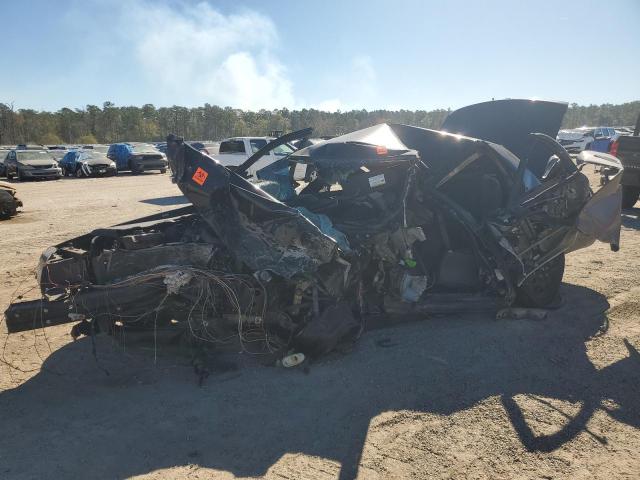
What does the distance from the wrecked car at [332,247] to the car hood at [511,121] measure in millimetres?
2036

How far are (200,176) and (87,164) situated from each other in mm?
23876

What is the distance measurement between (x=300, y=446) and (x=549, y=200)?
3.40 metres

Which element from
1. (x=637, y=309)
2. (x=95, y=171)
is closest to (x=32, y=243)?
(x=637, y=309)

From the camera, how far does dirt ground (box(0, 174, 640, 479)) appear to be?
2.77 metres

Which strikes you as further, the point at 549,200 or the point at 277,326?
the point at 549,200

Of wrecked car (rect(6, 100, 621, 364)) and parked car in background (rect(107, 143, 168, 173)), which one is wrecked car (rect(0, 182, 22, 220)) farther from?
parked car in background (rect(107, 143, 168, 173))

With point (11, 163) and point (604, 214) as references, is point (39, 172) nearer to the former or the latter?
point (11, 163)

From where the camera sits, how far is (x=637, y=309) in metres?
4.97

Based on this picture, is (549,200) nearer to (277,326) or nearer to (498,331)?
(498,331)

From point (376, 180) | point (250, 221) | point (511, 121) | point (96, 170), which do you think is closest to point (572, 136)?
point (511, 121)

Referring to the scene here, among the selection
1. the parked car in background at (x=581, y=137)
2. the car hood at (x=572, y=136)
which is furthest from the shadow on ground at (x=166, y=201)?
the car hood at (x=572, y=136)

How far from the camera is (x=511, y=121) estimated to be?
7324 millimetres

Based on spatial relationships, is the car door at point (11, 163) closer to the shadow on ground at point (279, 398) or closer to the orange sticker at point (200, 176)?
the shadow on ground at point (279, 398)

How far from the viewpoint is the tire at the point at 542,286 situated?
4875 mm
